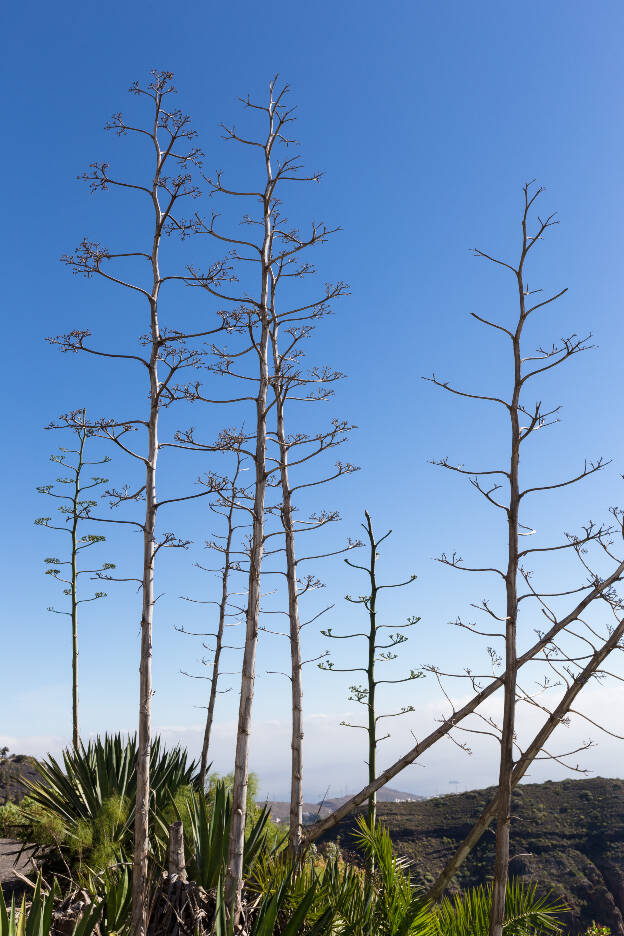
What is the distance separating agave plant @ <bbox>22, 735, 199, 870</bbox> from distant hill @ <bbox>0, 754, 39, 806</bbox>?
869cm

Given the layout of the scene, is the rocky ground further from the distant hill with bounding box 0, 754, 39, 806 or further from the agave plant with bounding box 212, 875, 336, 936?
the distant hill with bounding box 0, 754, 39, 806

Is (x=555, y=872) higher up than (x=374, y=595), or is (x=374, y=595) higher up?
(x=374, y=595)

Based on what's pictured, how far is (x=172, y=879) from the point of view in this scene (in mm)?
5754

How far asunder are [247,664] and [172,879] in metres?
1.73

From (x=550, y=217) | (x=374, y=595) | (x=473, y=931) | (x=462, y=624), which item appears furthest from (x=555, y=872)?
(x=550, y=217)

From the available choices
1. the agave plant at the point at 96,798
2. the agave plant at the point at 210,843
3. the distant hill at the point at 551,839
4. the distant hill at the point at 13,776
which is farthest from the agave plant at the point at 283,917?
the distant hill at the point at 13,776

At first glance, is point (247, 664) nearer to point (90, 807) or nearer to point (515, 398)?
point (515, 398)

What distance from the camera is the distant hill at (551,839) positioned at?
1931 cm

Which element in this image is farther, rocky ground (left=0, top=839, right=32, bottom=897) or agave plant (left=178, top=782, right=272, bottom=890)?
rocky ground (left=0, top=839, right=32, bottom=897)

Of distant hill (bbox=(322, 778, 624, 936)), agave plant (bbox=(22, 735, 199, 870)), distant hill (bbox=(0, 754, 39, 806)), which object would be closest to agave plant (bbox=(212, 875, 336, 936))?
agave plant (bbox=(22, 735, 199, 870))

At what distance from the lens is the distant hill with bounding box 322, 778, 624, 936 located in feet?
63.4

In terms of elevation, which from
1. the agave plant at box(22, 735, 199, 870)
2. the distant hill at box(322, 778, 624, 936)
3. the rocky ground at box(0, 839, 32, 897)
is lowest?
the distant hill at box(322, 778, 624, 936)

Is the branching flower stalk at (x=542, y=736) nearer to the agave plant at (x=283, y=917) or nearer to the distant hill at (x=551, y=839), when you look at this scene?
the agave plant at (x=283, y=917)

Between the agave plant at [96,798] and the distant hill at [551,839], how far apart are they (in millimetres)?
9289
